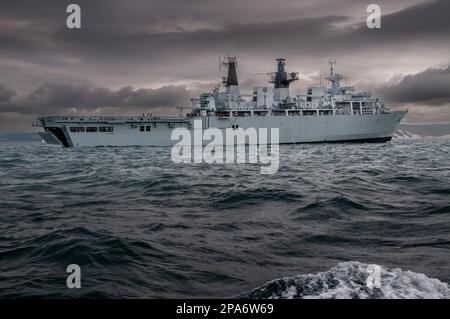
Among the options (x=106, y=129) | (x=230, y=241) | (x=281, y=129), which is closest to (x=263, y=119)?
(x=281, y=129)

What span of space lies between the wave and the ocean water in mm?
16

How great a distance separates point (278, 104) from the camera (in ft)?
277

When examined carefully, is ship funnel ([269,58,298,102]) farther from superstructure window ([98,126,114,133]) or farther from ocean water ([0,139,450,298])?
ocean water ([0,139,450,298])

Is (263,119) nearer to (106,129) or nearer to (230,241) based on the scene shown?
(106,129)

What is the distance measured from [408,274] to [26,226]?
9.73m

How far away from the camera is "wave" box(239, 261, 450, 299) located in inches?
221

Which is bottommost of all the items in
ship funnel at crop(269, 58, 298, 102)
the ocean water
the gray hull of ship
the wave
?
the ocean water

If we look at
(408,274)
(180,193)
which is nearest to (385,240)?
(408,274)

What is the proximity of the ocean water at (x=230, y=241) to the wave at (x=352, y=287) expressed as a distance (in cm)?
2

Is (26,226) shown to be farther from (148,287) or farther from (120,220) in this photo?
(148,287)

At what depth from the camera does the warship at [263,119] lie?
7088cm

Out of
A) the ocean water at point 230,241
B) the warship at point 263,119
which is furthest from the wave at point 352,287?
the warship at point 263,119

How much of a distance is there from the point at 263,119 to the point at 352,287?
71151 millimetres

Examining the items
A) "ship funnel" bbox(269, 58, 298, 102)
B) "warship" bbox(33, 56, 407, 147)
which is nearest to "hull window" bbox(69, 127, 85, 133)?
"warship" bbox(33, 56, 407, 147)
